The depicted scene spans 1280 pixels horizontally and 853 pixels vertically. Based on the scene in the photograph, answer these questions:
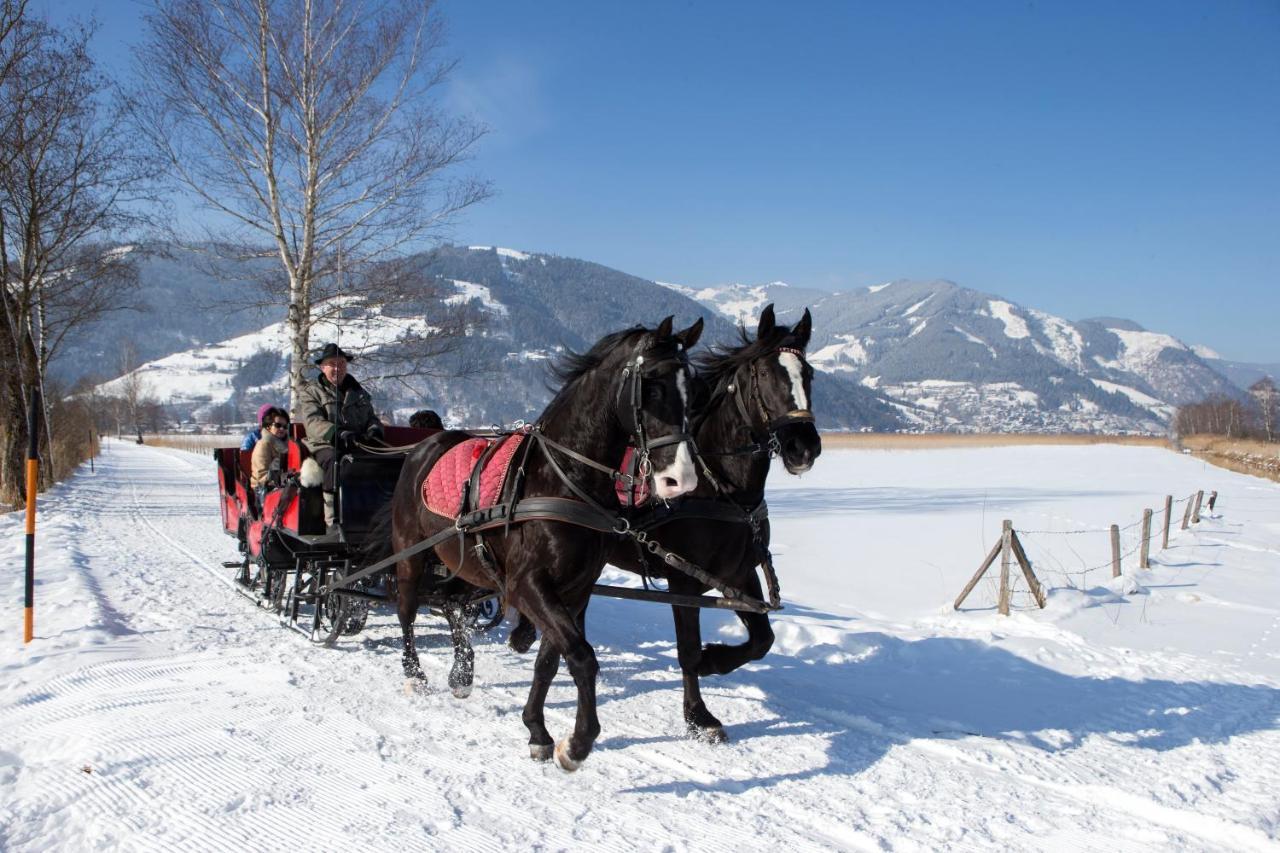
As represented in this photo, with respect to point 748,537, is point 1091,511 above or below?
below

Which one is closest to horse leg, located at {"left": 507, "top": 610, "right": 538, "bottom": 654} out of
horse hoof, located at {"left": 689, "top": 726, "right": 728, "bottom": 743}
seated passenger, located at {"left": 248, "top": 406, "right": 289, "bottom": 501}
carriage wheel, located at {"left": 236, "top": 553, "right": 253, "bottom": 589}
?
horse hoof, located at {"left": 689, "top": 726, "right": 728, "bottom": 743}

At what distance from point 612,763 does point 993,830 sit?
1846 millimetres

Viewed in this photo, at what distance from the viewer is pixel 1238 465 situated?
43125 millimetres

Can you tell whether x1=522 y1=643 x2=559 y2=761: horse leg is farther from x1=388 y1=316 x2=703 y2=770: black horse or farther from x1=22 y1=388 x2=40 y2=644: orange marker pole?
x1=22 y1=388 x2=40 y2=644: orange marker pole

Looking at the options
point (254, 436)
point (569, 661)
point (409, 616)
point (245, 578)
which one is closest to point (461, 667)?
point (409, 616)

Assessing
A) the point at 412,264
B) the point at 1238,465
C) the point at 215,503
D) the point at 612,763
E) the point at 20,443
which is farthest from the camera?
the point at 1238,465

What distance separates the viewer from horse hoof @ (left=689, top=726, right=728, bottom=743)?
488 cm

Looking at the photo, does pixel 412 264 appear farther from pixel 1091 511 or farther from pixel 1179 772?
pixel 1091 511

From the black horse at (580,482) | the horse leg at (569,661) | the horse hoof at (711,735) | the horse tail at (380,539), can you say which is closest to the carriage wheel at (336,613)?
the horse tail at (380,539)

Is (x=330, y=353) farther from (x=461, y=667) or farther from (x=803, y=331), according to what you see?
(x=803, y=331)

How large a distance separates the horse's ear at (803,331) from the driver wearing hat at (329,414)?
11.6 ft

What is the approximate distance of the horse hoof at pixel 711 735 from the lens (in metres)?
4.88

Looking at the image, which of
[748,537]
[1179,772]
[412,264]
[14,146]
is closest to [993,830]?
[1179,772]

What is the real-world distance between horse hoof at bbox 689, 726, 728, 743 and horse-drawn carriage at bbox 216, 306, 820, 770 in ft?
→ 0.04
